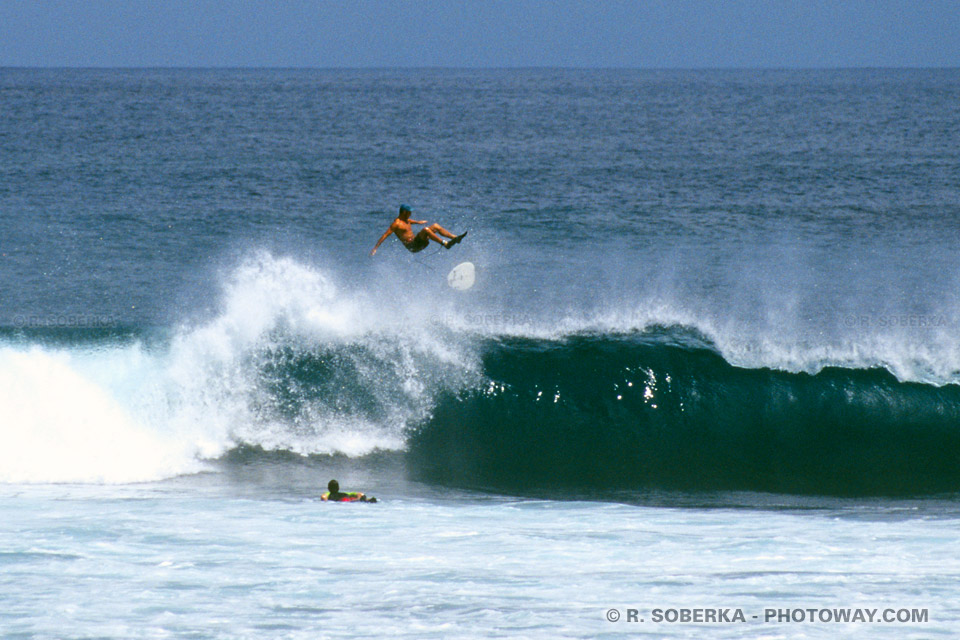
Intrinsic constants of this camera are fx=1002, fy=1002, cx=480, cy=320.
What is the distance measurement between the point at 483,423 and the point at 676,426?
2973 millimetres

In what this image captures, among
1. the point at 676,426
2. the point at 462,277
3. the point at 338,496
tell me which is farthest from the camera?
the point at 462,277

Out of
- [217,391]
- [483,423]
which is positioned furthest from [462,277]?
[217,391]

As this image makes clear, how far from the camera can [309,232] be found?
31797 mm

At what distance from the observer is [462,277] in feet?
80.2

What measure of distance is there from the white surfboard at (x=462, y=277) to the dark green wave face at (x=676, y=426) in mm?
6783

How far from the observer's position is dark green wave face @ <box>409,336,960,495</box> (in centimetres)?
1402

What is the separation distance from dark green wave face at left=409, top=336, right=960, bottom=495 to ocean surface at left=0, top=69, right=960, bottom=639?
0.16 ft

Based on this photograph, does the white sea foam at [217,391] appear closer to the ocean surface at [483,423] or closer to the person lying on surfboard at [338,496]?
the ocean surface at [483,423]

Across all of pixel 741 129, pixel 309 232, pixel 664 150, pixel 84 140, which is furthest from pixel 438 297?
pixel 741 129

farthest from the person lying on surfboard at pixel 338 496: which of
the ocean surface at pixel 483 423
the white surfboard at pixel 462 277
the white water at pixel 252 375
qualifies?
the white surfboard at pixel 462 277

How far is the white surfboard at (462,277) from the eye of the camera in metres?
23.8

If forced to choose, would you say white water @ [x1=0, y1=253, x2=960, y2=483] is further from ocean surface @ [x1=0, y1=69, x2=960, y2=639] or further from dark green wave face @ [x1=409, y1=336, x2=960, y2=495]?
dark green wave face @ [x1=409, y1=336, x2=960, y2=495]

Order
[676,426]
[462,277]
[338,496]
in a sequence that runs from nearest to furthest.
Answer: [338,496], [676,426], [462,277]

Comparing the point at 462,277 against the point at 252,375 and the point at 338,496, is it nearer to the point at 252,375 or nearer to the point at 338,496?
the point at 252,375
